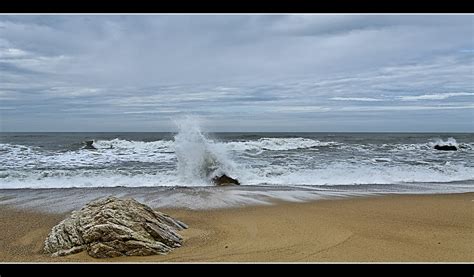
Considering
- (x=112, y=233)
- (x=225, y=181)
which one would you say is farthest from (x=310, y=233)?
(x=225, y=181)

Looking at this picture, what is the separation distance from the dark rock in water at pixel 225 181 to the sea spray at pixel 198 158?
0.27m

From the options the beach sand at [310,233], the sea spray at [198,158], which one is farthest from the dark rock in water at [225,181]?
the beach sand at [310,233]

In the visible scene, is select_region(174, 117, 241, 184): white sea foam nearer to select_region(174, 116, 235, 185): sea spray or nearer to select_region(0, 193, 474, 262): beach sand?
select_region(174, 116, 235, 185): sea spray

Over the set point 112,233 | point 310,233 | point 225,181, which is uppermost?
point 112,233

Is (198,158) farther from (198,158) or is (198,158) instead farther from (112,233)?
(112,233)

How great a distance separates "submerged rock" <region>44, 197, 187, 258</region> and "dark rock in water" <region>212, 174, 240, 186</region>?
635 centimetres

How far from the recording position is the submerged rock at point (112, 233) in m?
3.43

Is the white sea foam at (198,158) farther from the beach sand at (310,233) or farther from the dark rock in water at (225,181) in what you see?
the beach sand at (310,233)

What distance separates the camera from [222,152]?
12.6 m

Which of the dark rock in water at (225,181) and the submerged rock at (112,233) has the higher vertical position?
the submerged rock at (112,233)

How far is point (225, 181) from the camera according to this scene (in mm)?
10555

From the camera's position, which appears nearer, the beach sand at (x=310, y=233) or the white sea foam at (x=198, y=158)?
the beach sand at (x=310, y=233)

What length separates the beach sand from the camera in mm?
3508

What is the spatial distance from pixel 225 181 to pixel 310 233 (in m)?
6.20
